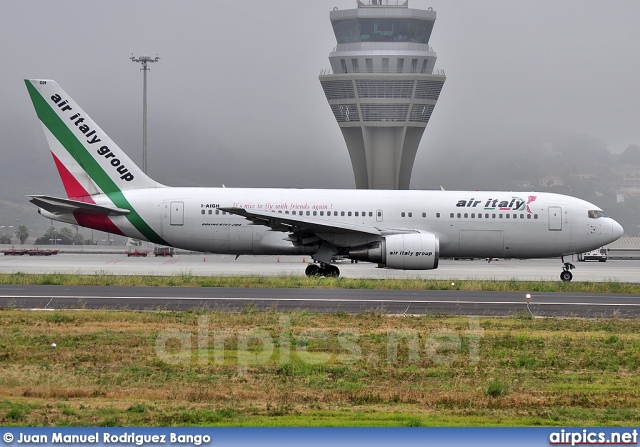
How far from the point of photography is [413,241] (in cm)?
3566

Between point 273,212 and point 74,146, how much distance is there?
28.4 ft

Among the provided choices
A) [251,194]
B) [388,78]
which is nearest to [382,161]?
[388,78]

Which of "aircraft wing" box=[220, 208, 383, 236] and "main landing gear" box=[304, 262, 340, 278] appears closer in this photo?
"aircraft wing" box=[220, 208, 383, 236]

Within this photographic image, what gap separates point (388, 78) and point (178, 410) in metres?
127

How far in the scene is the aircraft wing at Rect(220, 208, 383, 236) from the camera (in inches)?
1379

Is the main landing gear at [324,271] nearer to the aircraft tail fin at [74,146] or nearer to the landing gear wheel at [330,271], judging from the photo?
the landing gear wheel at [330,271]

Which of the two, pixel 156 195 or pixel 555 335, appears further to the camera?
pixel 156 195

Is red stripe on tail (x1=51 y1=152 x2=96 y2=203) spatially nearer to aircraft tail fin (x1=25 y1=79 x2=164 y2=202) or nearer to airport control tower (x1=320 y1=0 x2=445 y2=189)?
aircraft tail fin (x1=25 y1=79 x2=164 y2=202)

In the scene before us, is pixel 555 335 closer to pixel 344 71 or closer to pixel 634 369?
pixel 634 369

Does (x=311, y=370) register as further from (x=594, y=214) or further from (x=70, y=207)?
(x=594, y=214)

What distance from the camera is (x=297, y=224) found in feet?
117

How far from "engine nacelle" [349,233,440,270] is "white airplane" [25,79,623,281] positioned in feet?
2.49
